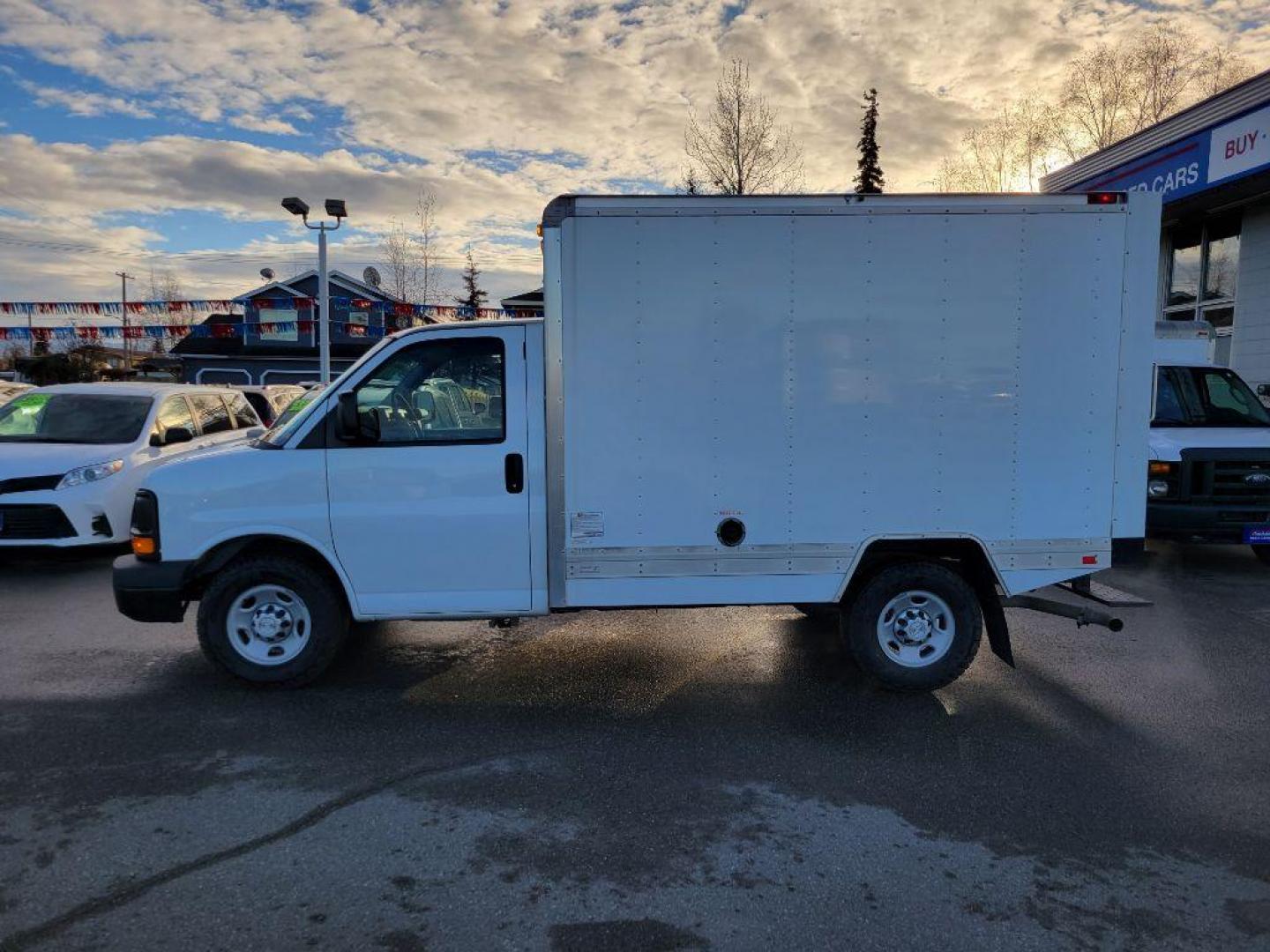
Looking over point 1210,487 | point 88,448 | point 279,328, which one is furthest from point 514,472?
point 279,328

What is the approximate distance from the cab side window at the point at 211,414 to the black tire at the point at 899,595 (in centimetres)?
833

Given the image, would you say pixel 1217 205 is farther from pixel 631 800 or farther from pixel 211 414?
pixel 211 414

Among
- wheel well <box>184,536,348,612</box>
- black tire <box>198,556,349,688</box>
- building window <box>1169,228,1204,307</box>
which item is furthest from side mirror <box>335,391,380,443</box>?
building window <box>1169,228,1204,307</box>

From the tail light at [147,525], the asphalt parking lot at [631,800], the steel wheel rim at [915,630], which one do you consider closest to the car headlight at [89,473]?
the asphalt parking lot at [631,800]

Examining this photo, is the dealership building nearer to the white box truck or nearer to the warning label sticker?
the white box truck

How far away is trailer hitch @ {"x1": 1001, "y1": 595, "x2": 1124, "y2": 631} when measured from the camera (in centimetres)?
501

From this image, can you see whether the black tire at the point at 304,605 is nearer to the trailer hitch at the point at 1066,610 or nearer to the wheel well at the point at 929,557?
the wheel well at the point at 929,557

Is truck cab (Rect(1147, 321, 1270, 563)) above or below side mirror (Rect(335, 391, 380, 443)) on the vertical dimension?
below

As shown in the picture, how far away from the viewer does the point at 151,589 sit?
496 cm

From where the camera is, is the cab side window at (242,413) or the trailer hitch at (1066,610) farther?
the cab side window at (242,413)

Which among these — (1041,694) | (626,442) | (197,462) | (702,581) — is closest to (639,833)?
(702,581)

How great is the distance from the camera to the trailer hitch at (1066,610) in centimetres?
501

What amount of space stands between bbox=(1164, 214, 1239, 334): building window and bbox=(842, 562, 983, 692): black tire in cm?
1348

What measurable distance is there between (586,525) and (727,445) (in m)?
0.93
